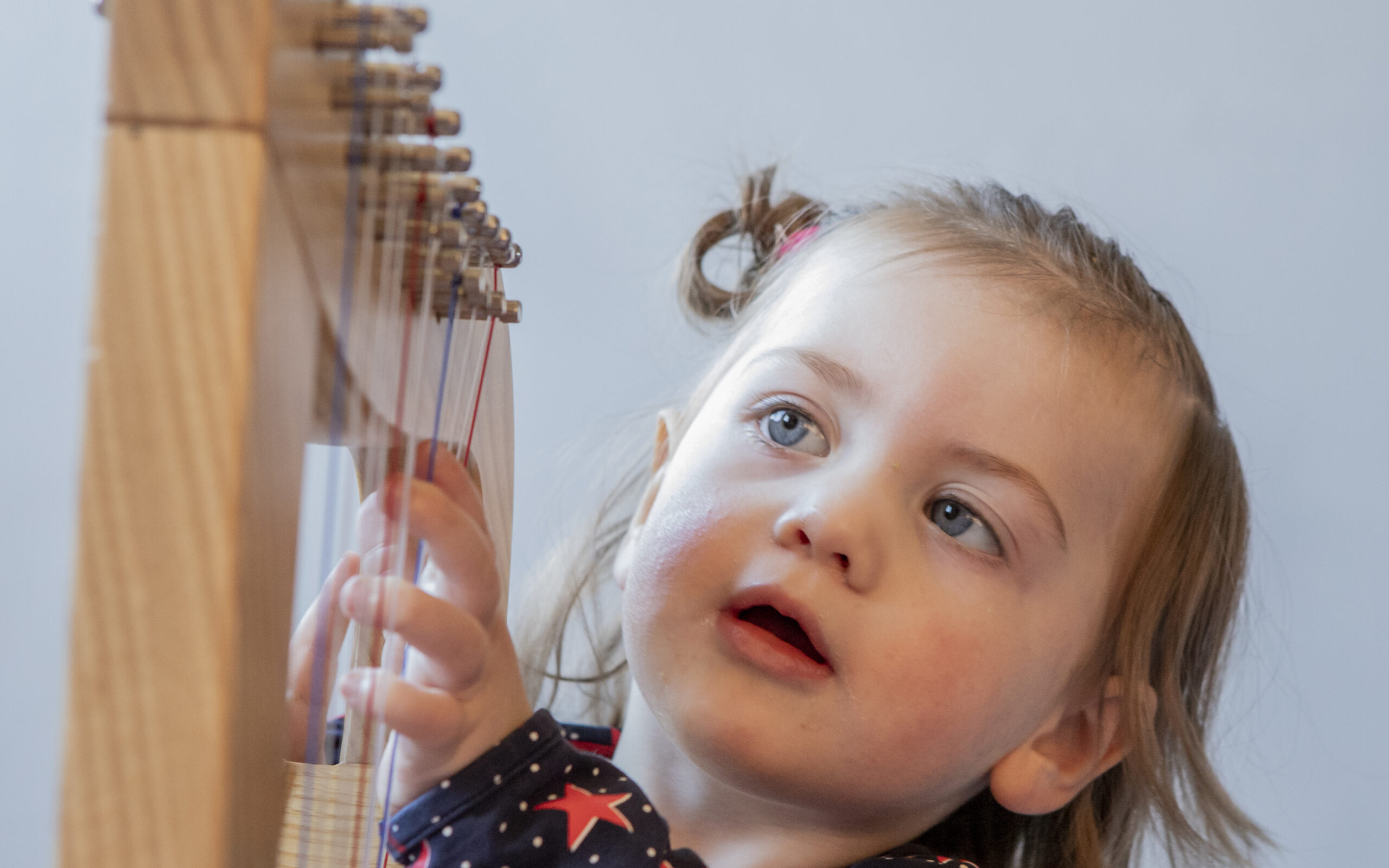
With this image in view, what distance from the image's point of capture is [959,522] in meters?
0.78

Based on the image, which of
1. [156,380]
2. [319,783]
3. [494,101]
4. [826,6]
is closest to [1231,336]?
[826,6]

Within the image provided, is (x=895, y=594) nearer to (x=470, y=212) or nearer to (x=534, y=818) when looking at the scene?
(x=534, y=818)

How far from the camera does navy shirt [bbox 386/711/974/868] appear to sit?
2.30ft

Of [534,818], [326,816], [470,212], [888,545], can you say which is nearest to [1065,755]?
[888,545]

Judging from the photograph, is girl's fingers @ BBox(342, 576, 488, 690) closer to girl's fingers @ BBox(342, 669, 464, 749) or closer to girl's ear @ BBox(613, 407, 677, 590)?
girl's fingers @ BBox(342, 669, 464, 749)

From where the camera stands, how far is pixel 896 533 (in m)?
0.74

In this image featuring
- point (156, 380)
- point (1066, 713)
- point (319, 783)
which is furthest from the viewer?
point (1066, 713)

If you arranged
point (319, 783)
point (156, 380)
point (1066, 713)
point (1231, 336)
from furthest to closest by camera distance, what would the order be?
point (1231, 336) → point (1066, 713) → point (319, 783) → point (156, 380)

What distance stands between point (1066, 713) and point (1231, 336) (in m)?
0.72

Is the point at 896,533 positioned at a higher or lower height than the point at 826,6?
lower

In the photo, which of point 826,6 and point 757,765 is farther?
point 826,6

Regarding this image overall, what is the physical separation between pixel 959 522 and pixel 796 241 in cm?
32

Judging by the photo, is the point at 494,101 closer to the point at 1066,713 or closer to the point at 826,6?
the point at 826,6

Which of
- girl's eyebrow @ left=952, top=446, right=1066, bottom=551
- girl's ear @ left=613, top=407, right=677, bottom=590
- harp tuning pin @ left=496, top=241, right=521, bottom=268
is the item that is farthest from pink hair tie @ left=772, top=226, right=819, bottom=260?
harp tuning pin @ left=496, top=241, right=521, bottom=268
